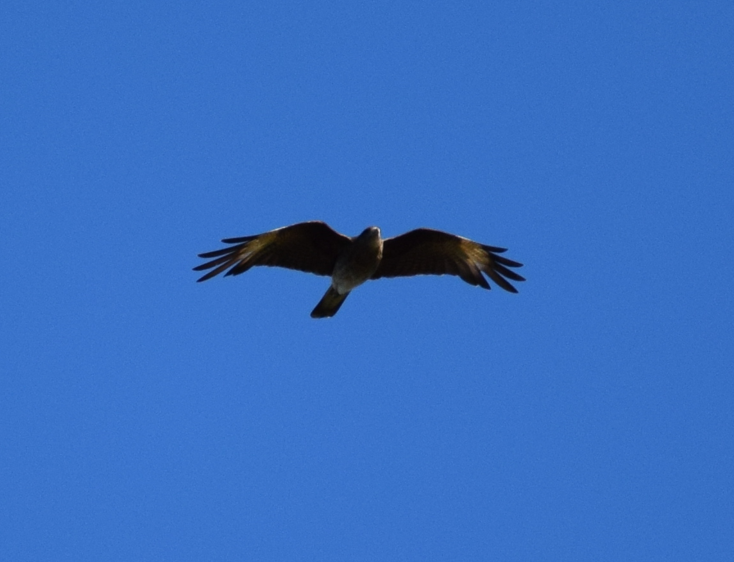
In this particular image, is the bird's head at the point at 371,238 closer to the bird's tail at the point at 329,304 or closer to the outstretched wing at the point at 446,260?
the outstretched wing at the point at 446,260

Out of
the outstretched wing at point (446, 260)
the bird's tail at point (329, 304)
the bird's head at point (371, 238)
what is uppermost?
the outstretched wing at point (446, 260)

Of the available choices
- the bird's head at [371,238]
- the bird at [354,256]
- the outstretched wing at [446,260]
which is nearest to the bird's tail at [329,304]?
the bird at [354,256]

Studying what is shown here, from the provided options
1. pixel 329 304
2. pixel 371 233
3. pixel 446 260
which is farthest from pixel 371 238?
pixel 446 260

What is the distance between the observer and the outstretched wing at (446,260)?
17578 millimetres

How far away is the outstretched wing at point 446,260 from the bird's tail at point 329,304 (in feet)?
2.12

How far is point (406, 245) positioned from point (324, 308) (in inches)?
61.8

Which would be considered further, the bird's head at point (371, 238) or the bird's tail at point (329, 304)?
the bird's tail at point (329, 304)

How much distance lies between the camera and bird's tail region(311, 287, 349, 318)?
17.3 m

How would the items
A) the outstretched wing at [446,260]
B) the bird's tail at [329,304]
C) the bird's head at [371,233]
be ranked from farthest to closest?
the outstretched wing at [446,260], the bird's tail at [329,304], the bird's head at [371,233]

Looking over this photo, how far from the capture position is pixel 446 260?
17.9 m

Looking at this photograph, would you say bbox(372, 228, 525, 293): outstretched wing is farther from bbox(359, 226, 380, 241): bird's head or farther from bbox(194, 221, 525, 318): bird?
bbox(359, 226, 380, 241): bird's head

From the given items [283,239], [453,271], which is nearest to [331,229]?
[283,239]

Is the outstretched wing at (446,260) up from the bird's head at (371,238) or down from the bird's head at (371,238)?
up

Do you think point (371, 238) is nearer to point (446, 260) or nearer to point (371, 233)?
point (371, 233)
